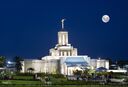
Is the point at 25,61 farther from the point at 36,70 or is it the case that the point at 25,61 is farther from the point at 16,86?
the point at 16,86

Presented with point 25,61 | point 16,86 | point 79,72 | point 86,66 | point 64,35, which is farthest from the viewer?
point 64,35

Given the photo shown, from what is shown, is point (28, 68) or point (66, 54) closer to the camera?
point (28, 68)

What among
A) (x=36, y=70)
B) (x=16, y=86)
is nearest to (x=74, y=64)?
(x=36, y=70)

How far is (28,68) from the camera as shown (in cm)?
11350

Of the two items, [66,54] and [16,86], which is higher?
[66,54]

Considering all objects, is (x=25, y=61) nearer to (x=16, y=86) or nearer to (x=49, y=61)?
(x=49, y=61)

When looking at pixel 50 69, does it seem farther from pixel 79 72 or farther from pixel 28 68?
pixel 79 72

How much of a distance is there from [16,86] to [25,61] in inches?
2562

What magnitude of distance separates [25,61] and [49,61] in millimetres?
5071

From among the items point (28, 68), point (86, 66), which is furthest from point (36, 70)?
point (86, 66)

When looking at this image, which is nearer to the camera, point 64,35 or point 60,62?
point 60,62

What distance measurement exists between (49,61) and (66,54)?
638cm

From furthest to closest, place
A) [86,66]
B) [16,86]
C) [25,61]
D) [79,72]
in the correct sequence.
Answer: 1. [25,61]
2. [86,66]
3. [79,72]
4. [16,86]

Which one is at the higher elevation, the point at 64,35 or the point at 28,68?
the point at 64,35
